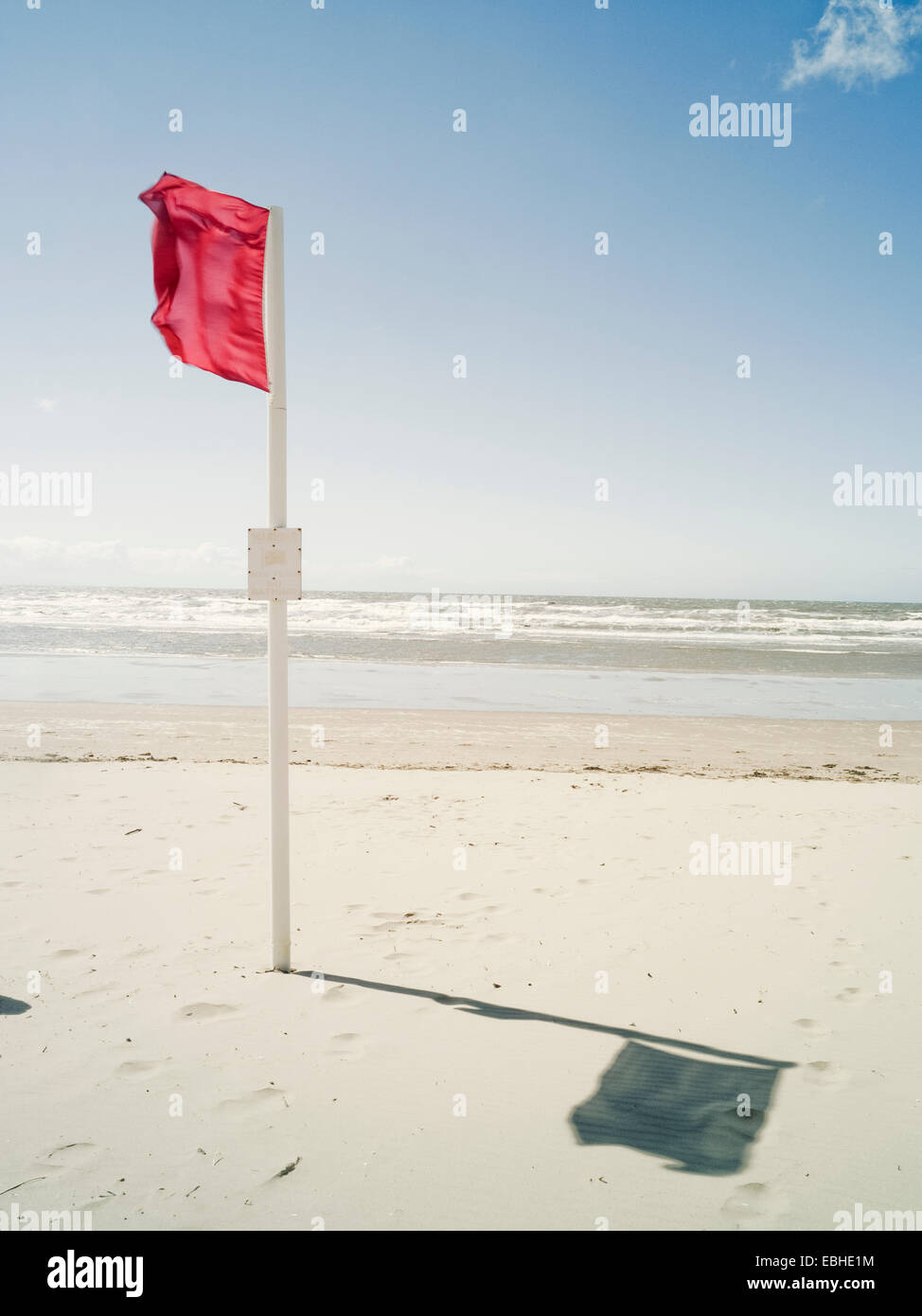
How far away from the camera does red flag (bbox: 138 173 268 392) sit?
4.13 metres

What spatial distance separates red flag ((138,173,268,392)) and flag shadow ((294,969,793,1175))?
3.79 metres

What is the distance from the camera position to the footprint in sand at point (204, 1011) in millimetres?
3893

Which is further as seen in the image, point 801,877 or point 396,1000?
point 801,877

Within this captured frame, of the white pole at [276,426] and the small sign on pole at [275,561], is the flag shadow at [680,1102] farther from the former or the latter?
the small sign on pole at [275,561]

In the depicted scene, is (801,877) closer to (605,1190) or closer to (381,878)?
(381,878)

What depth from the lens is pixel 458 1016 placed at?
3.99 m

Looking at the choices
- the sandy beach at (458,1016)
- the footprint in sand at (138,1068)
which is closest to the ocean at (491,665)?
the sandy beach at (458,1016)

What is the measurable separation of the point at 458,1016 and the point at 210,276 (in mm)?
4051

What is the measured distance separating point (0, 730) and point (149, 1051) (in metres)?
11.3

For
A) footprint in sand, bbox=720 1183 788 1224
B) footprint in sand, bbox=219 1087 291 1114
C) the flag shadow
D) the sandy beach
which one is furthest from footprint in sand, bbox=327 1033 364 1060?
footprint in sand, bbox=720 1183 788 1224

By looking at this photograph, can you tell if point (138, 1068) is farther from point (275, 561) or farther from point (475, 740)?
point (475, 740)

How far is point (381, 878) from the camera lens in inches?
237
